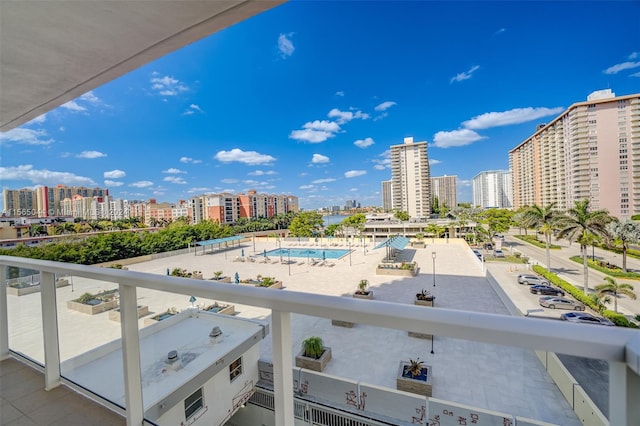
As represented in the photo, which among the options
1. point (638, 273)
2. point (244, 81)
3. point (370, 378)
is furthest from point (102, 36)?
point (244, 81)

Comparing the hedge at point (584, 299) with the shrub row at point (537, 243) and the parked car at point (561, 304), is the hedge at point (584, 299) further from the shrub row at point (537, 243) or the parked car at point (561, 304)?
the shrub row at point (537, 243)

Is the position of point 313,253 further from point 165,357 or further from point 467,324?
point 467,324

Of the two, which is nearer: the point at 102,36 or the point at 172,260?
the point at 102,36

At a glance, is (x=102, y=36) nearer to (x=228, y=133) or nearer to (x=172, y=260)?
(x=172, y=260)

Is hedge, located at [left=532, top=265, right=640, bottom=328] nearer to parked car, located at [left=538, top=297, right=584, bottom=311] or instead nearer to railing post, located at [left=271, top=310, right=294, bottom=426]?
parked car, located at [left=538, top=297, right=584, bottom=311]

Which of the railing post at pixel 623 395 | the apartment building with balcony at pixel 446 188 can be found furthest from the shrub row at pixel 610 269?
the apartment building with balcony at pixel 446 188

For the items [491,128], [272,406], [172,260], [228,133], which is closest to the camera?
[272,406]

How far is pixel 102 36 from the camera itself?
120cm

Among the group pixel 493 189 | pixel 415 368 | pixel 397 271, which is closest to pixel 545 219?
pixel 397 271

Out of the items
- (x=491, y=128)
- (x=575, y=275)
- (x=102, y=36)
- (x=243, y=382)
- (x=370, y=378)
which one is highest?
(x=491, y=128)

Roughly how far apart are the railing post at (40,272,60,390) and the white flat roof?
60mm

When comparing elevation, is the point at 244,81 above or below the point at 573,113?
above

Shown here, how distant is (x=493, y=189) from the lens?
7244 cm

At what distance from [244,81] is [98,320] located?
34.4m
